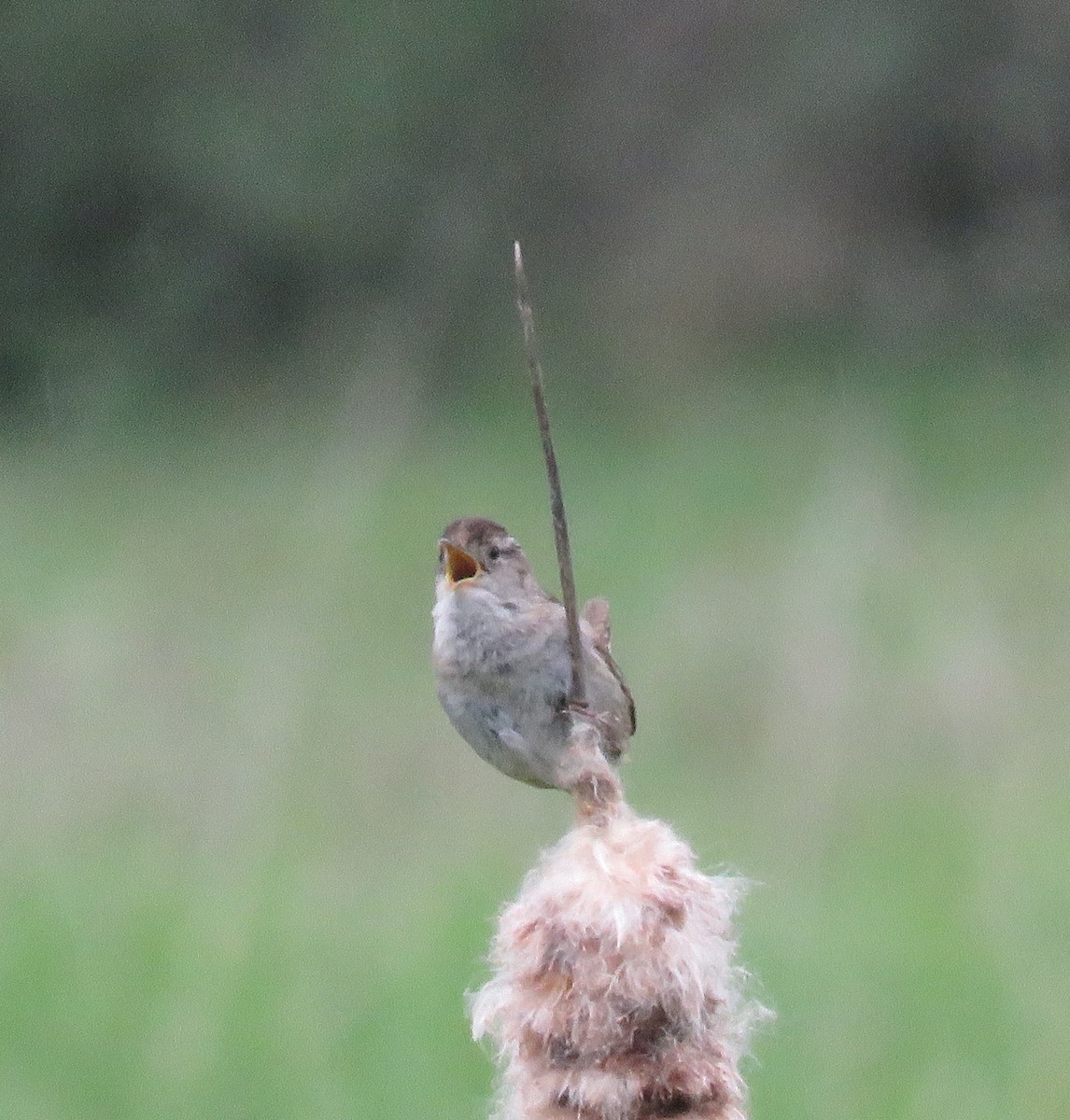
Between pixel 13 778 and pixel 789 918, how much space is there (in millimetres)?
3991

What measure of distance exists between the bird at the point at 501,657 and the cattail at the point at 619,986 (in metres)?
0.66

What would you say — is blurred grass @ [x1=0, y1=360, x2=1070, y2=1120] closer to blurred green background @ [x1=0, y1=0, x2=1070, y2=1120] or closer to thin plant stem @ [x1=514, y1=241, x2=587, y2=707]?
blurred green background @ [x1=0, y1=0, x2=1070, y2=1120]

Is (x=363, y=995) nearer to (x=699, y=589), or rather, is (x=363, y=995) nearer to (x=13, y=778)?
A: (x=13, y=778)

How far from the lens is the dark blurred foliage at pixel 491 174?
20.5m

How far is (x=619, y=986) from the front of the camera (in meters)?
1.59

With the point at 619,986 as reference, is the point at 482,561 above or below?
above

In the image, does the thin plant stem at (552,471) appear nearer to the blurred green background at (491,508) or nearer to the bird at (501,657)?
the bird at (501,657)

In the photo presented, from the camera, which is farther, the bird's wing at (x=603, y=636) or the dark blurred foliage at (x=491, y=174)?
the dark blurred foliage at (x=491, y=174)

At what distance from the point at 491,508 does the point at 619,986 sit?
45.7 feet

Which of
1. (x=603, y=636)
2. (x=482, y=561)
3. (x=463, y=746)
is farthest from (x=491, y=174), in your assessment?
(x=482, y=561)

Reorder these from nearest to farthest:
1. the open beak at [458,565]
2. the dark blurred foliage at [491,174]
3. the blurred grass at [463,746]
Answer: the open beak at [458,565], the blurred grass at [463,746], the dark blurred foliage at [491,174]

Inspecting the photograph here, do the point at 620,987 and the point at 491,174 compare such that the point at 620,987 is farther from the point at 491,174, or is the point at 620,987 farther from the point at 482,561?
the point at 491,174

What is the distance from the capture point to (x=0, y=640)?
13.9 metres

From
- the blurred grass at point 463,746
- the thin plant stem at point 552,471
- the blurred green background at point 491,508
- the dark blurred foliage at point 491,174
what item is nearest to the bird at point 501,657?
the blurred grass at point 463,746
